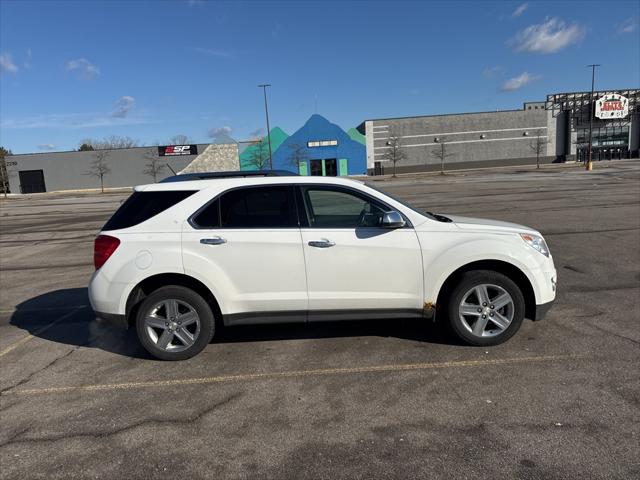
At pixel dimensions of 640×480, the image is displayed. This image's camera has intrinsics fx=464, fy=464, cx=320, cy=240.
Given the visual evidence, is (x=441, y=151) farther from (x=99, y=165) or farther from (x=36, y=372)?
(x=36, y=372)

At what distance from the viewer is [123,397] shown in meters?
3.89

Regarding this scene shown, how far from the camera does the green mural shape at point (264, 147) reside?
235 feet

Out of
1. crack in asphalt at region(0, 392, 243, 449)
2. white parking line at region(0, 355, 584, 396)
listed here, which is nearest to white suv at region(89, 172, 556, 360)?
white parking line at region(0, 355, 584, 396)

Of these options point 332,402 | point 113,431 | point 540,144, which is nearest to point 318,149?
point 540,144

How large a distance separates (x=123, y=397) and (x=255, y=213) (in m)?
1.98

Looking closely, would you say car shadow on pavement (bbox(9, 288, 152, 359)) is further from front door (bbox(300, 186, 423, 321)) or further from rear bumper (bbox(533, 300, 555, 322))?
rear bumper (bbox(533, 300, 555, 322))

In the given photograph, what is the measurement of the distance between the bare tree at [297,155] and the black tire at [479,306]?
68.3 meters

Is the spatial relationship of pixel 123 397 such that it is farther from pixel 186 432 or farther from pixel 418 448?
pixel 418 448

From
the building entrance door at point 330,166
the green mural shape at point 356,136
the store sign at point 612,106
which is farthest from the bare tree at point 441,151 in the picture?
the store sign at point 612,106

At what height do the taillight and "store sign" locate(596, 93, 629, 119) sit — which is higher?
→ "store sign" locate(596, 93, 629, 119)

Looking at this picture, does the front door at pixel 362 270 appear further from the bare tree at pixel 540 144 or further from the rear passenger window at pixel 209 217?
the bare tree at pixel 540 144

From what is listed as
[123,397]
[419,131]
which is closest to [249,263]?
[123,397]

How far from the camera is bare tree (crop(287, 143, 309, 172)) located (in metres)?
71.6

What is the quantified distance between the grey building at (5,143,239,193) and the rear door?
226 feet
